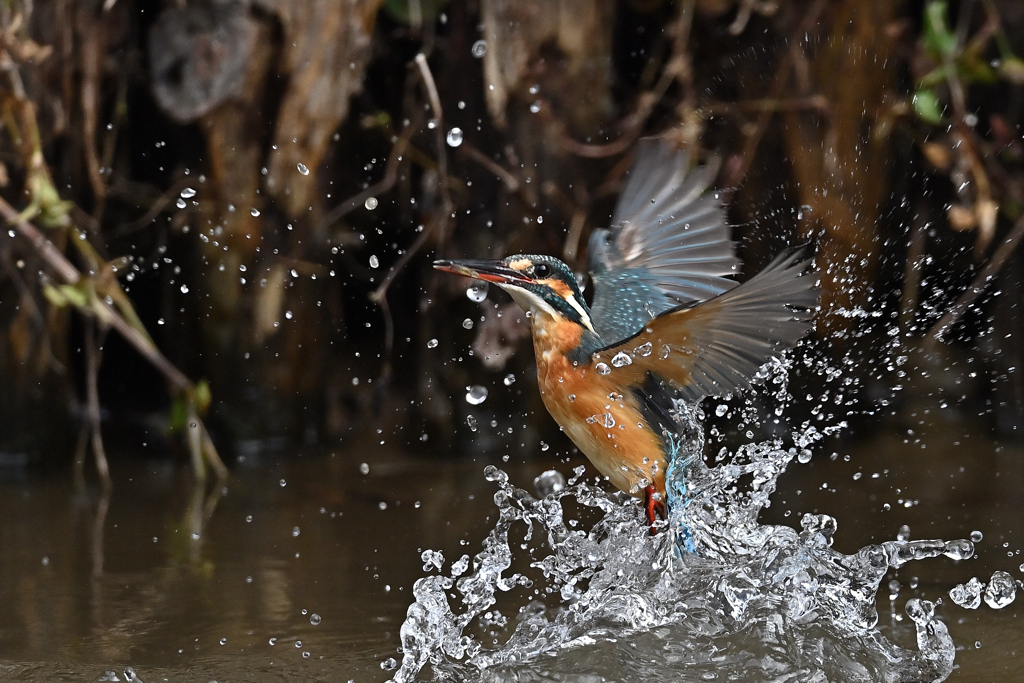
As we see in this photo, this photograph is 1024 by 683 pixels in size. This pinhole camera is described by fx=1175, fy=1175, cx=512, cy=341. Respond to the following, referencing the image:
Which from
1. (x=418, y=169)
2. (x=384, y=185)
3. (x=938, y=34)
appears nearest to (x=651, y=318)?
(x=384, y=185)

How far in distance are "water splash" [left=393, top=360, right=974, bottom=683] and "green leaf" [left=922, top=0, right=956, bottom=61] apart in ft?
5.90

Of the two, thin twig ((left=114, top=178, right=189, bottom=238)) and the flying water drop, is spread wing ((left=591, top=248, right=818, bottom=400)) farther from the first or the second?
thin twig ((left=114, top=178, right=189, bottom=238))

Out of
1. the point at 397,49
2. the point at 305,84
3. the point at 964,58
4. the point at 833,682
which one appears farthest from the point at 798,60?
the point at 833,682

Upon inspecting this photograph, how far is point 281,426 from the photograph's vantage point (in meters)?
4.12

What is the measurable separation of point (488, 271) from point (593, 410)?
11.4 inches

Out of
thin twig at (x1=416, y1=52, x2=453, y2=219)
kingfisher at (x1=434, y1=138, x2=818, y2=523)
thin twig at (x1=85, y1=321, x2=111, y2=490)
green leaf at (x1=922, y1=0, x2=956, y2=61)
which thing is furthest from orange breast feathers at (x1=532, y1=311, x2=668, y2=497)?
green leaf at (x1=922, y1=0, x2=956, y2=61)

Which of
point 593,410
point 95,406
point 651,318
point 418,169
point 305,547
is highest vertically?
point 418,169

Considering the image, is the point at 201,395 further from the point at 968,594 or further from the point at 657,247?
the point at 968,594

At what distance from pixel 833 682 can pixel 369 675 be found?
74cm

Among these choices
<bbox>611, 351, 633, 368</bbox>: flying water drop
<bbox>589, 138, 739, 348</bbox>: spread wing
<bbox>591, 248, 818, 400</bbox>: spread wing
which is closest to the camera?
<bbox>591, 248, 818, 400</bbox>: spread wing

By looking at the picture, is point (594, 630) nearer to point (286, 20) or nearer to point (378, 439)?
point (378, 439)

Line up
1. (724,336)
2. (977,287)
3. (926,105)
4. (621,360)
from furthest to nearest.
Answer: (977,287), (926,105), (621,360), (724,336)

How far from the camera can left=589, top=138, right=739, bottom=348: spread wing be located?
2174 mm

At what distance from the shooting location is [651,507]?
2084mm
